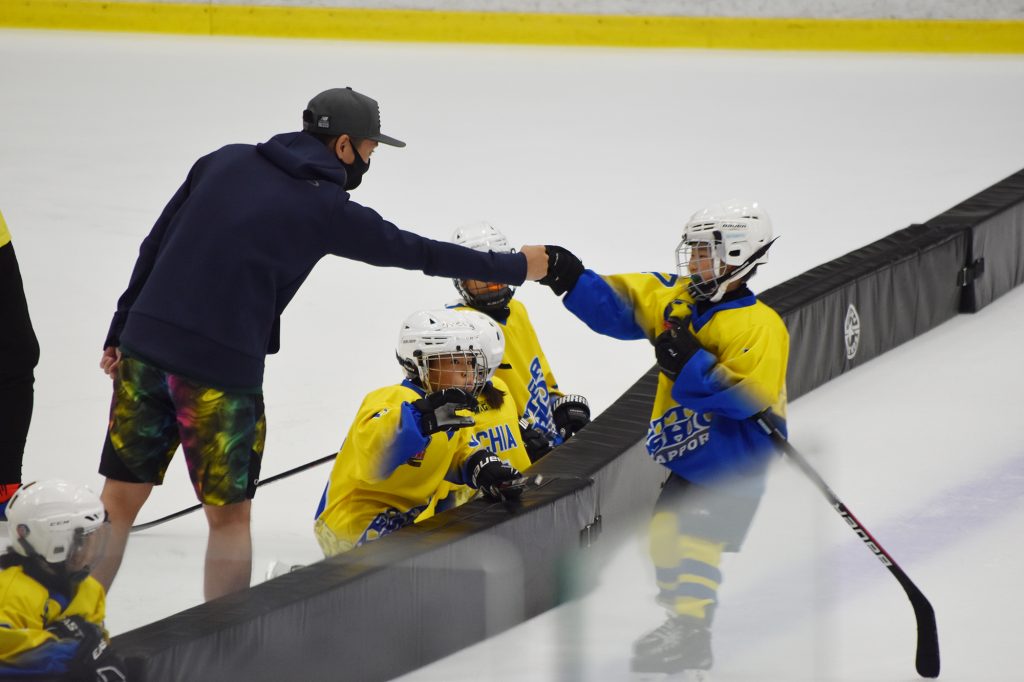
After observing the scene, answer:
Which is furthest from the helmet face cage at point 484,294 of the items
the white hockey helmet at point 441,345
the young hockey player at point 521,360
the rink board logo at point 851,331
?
the rink board logo at point 851,331

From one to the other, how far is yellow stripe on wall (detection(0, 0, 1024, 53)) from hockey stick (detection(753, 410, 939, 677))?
246 inches

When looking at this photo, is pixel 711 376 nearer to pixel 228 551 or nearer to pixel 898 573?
pixel 898 573

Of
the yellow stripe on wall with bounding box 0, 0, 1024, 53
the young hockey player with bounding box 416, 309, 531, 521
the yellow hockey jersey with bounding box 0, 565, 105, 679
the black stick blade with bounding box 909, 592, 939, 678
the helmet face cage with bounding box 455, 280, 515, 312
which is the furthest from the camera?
the yellow stripe on wall with bounding box 0, 0, 1024, 53

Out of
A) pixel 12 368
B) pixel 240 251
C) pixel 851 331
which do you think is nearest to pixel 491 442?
pixel 240 251

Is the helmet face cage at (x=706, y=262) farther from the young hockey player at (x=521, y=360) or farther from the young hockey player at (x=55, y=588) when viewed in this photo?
the young hockey player at (x=55, y=588)

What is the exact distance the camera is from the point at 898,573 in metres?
2.90

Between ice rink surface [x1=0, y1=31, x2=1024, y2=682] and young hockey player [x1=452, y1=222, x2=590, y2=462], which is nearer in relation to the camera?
ice rink surface [x1=0, y1=31, x2=1024, y2=682]

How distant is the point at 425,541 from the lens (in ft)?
8.91

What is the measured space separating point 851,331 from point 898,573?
199 centimetres

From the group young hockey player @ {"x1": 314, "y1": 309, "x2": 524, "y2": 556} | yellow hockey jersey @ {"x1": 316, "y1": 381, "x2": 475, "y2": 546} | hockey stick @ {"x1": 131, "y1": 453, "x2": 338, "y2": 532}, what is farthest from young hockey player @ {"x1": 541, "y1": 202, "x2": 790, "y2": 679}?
hockey stick @ {"x1": 131, "y1": 453, "x2": 338, "y2": 532}

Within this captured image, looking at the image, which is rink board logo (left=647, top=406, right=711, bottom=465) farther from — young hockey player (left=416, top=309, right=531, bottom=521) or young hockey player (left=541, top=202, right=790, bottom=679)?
young hockey player (left=416, top=309, right=531, bottom=521)

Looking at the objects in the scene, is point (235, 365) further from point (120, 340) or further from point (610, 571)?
point (610, 571)

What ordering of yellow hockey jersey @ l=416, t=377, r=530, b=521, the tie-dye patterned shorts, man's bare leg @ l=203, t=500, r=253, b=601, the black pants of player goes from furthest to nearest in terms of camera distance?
the black pants of player → yellow hockey jersey @ l=416, t=377, r=530, b=521 → the tie-dye patterned shorts → man's bare leg @ l=203, t=500, r=253, b=601

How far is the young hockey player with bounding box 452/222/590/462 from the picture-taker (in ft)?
11.6
